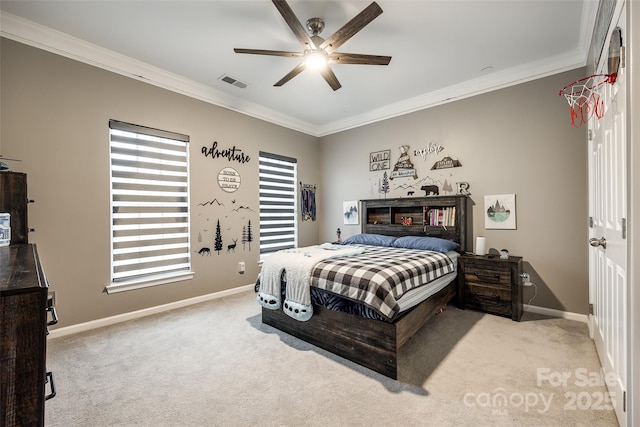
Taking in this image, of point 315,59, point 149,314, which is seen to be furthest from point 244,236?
point 315,59

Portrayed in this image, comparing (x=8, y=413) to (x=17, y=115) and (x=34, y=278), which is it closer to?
(x=34, y=278)

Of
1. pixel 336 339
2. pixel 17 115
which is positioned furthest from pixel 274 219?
pixel 17 115

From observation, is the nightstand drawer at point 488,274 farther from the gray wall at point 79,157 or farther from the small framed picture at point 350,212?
the gray wall at point 79,157

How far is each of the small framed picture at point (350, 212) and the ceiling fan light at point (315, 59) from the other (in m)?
2.63

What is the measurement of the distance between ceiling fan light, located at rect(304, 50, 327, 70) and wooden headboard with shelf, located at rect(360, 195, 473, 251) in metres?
2.24

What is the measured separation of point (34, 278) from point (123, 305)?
265 cm

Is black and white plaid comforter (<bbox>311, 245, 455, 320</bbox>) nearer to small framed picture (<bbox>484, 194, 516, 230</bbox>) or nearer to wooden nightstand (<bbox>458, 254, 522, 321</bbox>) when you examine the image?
wooden nightstand (<bbox>458, 254, 522, 321</bbox>)

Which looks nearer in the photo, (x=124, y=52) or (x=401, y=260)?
(x=401, y=260)

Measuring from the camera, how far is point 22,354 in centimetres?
67

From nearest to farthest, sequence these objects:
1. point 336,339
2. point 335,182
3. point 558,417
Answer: point 558,417
point 336,339
point 335,182

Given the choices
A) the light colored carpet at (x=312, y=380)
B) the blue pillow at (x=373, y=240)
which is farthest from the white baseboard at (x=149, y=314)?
the blue pillow at (x=373, y=240)

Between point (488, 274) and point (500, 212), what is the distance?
32.1 inches

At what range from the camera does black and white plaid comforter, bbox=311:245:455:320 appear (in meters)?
1.98

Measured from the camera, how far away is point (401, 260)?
262 centimetres
